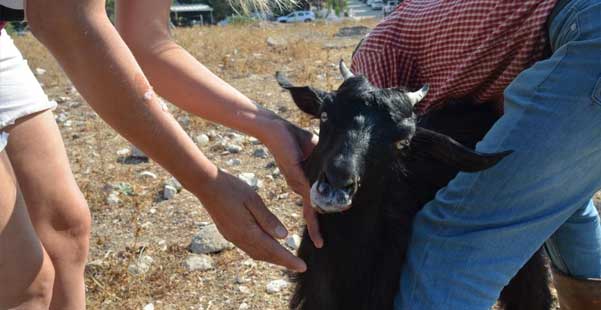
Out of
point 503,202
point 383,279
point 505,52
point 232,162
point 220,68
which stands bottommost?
point 220,68

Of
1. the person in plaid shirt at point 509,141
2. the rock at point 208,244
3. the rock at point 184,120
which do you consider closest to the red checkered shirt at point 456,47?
the person in plaid shirt at point 509,141

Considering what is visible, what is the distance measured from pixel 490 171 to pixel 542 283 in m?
1.27

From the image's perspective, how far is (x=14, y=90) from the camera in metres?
1.93

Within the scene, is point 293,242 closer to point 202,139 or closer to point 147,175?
point 147,175

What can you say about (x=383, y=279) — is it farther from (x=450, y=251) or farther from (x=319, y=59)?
(x=319, y=59)

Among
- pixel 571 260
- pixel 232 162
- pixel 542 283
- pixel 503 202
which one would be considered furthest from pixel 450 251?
pixel 232 162

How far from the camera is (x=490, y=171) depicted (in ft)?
7.09

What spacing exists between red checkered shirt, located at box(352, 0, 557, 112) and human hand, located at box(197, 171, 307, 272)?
1.12 metres

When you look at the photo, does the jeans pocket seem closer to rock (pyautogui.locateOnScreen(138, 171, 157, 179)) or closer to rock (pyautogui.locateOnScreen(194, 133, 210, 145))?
rock (pyautogui.locateOnScreen(138, 171, 157, 179))

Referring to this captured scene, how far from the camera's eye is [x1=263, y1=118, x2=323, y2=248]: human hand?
7.03ft

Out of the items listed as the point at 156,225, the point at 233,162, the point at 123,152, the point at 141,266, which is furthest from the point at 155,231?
the point at 123,152

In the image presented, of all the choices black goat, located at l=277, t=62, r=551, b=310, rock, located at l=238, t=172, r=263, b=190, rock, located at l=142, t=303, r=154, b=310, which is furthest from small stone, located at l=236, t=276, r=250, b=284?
rock, located at l=238, t=172, r=263, b=190

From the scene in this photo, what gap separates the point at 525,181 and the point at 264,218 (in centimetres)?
88

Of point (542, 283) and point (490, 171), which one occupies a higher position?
point (490, 171)
